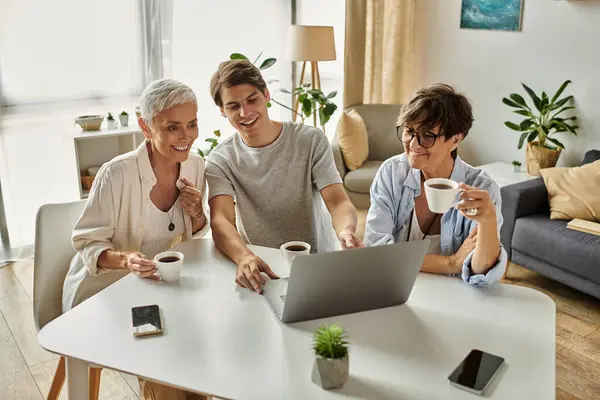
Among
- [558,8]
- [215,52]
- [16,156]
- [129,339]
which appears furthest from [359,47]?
[129,339]

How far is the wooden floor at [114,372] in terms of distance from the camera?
2.44 metres

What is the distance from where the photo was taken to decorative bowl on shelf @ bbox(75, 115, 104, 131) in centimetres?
381

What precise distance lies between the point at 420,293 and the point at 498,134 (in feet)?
10.0

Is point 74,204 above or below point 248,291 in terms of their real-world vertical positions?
above

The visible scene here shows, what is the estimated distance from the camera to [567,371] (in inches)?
101

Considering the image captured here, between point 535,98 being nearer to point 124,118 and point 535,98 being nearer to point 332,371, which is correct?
point 124,118

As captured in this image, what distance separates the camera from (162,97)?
1874 mm

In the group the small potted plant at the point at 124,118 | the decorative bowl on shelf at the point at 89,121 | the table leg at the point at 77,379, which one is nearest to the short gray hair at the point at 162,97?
the table leg at the point at 77,379

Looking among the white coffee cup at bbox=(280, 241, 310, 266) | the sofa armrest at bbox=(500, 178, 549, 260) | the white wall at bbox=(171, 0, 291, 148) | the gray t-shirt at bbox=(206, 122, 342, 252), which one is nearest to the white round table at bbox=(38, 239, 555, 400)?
the white coffee cup at bbox=(280, 241, 310, 266)

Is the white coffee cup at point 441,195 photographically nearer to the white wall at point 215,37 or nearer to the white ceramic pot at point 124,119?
the white ceramic pot at point 124,119

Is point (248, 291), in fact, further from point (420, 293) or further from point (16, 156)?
point (16, 156)

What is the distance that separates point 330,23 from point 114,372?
11.9 feet

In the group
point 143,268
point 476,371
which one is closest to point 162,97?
point 143,268

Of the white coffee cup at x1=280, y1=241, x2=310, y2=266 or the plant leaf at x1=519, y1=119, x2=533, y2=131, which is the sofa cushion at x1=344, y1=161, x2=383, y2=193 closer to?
the plant leaf at x1=519, y1=119, x2=533, y2=131
